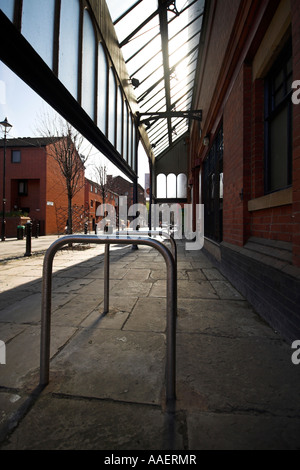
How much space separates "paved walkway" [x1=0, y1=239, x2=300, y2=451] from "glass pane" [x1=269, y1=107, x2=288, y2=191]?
5.19 feet

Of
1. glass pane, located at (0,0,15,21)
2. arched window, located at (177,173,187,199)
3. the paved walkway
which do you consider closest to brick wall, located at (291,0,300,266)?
the paved walkway

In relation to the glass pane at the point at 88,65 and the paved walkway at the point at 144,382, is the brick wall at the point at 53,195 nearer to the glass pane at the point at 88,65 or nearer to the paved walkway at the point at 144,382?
the glass pane at the point at 88,65

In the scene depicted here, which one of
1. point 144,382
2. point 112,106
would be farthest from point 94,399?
point 112,106

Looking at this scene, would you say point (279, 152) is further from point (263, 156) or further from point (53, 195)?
point (53, 195)

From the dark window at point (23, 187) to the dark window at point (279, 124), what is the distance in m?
22.8

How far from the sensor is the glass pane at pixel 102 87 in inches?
171

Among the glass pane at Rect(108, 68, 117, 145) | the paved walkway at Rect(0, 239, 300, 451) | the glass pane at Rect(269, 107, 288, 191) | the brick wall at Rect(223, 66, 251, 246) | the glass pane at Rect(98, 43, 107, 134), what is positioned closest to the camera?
the paved walkway at Rect(0, 239, 300, 451)

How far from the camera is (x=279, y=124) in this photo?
267 centimetres

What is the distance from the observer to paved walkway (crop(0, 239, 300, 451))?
1027mm

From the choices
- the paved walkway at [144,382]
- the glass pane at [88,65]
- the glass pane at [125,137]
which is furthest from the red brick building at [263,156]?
the glass pane at [125,137]

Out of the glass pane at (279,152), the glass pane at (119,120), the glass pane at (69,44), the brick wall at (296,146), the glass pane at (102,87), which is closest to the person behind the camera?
the brick wall at (296,146)

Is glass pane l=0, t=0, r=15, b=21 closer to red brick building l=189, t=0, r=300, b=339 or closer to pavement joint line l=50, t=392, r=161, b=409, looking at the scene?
red brick building l=189, t=0, r=300, b=339

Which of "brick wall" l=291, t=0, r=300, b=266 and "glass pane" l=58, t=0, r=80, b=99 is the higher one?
"glass pane" l=58, t=0, r=80, b=99

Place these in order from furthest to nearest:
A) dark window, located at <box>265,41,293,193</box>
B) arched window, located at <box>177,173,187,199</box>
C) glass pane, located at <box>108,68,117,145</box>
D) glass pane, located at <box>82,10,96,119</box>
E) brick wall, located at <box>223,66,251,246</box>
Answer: arched window, located at <box>177,173,187,199</box>, glass pane, located at <box>108,68,117,145</box>, glass pane, located at <box>82,10,96,119</box>, brick wall, located at <box>223,66,251,246</box>, dark window, located at <box>265,41,293,193</box>
